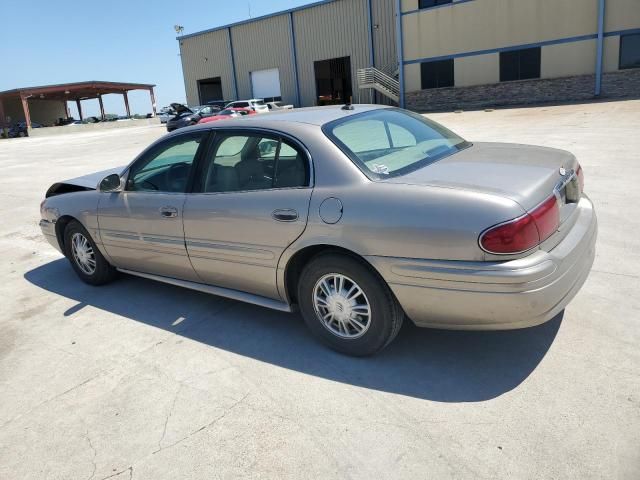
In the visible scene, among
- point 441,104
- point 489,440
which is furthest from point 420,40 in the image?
point 489,440

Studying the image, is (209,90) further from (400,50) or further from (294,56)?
(400,50)

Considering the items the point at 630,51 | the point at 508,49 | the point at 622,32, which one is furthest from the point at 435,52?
the point at 630,51

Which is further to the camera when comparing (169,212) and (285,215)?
(169,212)

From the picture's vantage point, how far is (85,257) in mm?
4984

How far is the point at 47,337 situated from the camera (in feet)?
13.2

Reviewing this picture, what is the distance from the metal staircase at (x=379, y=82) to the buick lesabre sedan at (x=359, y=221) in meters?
28.2

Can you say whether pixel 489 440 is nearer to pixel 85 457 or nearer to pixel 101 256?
pixel 85 457

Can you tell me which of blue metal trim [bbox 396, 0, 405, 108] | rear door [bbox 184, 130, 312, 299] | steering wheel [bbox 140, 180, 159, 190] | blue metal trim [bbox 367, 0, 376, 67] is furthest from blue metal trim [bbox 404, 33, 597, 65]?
steering wheel [bbox 140, 180, 159, 190]

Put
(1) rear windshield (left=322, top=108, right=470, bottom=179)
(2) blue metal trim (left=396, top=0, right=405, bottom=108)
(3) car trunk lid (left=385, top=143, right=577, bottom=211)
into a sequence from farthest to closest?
(2) blue metal trim (left=396, top=0, right=405, bottom=108), (1) rear windshield (left=322, top=108, right=470, bottom=179), (3) car trunk lid (left=385, top=143, right=577, bottom=211)

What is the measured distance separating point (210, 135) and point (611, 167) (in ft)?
23.2

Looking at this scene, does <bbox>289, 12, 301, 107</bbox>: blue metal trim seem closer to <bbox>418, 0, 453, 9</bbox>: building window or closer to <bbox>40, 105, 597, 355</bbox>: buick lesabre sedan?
<bbox>418, 0, 453, 9</bbox>: building window

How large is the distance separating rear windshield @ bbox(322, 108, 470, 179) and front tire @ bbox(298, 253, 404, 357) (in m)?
0.60

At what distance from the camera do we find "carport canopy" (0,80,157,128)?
157ft

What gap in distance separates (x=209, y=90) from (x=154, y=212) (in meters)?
43.3
